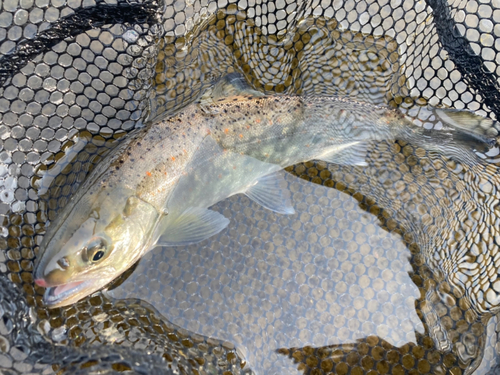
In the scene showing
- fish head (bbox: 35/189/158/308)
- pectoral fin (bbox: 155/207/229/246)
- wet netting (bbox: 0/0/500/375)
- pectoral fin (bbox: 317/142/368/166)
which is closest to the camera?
fish head (bbox: 35/189/158/308)

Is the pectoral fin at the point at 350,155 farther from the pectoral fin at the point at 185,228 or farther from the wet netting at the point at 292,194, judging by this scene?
the pectoral fin at the point at 185,228

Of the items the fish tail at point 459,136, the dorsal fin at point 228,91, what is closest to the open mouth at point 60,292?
the dorsal fin at point 228,91

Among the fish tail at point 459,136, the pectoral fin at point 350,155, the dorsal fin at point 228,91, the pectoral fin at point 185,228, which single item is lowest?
the pectoral fin at point 185,228

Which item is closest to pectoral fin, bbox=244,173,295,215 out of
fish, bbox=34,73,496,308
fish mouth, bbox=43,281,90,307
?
fish, bbox=34,73,496,308

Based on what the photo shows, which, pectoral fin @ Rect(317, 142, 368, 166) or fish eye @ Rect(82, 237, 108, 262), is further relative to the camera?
pectoral fin @ Rect(317, 142, 368, 166)

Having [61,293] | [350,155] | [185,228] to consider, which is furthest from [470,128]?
[61,293]

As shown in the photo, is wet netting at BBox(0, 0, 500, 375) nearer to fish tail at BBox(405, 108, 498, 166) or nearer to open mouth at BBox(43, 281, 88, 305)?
fish tail at BBox(405, 108, 498, 166)

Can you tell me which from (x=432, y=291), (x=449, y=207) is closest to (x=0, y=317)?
(x=432, y=291)
